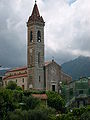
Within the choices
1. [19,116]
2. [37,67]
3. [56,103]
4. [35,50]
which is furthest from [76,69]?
[19,116]

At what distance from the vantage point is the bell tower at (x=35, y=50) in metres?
92.1

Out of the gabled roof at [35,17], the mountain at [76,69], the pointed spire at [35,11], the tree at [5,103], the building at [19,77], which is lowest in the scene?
the tree at [5,103]

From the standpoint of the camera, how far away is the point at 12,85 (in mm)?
86062

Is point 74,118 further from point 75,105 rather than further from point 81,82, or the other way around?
point 81,82

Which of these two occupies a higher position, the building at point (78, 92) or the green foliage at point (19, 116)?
the building at point (78, 92)

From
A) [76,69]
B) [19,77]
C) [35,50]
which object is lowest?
[19,77]

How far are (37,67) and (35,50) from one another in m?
4.34

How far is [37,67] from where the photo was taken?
9269 centimetres

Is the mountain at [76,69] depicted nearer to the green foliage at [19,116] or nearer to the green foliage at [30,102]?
the green foliage at [30,102]

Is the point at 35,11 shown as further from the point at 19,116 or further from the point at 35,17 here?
the point at 19,116

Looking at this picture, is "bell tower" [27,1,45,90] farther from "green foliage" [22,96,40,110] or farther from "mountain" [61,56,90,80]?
"mountain" [61,56,90,80]

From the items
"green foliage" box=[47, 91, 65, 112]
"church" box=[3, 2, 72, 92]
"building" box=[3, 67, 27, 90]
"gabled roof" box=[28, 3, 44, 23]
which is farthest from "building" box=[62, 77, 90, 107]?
"gabled roof" box=[28, 3, 44, 23]

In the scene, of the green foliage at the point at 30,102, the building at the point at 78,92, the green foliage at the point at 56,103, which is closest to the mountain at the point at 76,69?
the building at the point at 78,92

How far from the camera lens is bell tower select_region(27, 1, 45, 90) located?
302 feet
